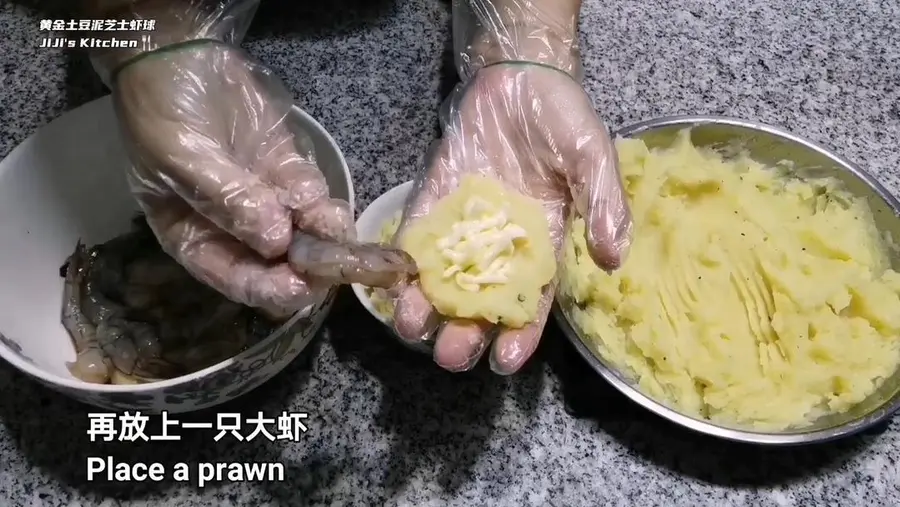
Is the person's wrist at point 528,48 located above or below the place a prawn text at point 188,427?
above

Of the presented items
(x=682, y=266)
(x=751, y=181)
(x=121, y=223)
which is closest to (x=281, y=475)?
(x=121, y=223)

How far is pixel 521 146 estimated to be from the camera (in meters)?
0.70

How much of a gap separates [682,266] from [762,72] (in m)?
0.38

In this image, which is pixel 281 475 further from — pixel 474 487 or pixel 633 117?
pixel 633 117

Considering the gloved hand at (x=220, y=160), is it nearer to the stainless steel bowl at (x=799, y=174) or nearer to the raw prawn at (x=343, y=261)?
the raw prawn at (x=343, y=261)

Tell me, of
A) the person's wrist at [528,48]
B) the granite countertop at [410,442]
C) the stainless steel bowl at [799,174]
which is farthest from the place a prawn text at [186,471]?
the person's wrist at [528,48]

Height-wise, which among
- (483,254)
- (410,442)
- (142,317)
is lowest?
(410,442)

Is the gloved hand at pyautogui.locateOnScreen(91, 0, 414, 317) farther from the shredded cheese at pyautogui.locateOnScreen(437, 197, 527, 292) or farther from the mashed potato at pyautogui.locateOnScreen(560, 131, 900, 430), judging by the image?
the mashed potato at pyautogui.locateOnScreen(560, 131, 900, 430)

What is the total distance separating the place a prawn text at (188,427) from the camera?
0.72 metres

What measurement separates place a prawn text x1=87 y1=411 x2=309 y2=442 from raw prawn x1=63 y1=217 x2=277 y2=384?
0.05m

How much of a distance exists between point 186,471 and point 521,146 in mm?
438

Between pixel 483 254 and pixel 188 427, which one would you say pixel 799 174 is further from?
pixel 188 427

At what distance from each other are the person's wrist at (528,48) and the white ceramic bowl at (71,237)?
19cm

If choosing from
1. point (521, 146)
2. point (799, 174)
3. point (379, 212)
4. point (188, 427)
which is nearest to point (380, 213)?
point (379, 212)
